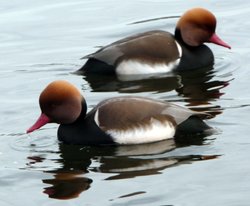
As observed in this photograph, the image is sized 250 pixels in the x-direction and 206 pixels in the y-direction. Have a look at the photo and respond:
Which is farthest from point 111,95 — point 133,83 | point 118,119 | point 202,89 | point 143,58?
point 118,119

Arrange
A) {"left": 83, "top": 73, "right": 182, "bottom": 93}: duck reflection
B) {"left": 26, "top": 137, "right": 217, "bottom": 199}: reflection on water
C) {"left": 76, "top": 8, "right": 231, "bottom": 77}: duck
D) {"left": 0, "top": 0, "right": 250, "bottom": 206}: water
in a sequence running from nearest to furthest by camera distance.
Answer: {"left": 0, "top": 0, "right": 250, "bottom": 206}: water, {"left": 26, "top": 137, "right": 217, "bottom": 199}: reflection on water, {"left": 83, "top": 73, "right": 182, "bottom": 93}: duck reflection, {"left": 76, "top": 8, "right": 231, "bottom": 77}: duck

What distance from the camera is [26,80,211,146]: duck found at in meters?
9.73

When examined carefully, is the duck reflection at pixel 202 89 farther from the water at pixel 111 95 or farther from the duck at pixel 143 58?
the duck at pixel 143 58

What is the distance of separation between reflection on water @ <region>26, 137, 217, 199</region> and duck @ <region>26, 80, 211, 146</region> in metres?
0.09

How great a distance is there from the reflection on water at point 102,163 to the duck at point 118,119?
9cm

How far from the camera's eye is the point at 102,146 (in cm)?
981

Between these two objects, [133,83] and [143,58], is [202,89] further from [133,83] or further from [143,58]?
[143,58]

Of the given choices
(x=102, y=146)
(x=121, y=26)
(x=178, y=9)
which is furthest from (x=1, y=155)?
(x=178, y=9)

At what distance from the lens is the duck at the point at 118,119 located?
9.73 meters

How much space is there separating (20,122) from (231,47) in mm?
4337

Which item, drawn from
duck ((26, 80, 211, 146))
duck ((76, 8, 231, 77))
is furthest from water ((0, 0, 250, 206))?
duck ((76, 8, 231, 77))

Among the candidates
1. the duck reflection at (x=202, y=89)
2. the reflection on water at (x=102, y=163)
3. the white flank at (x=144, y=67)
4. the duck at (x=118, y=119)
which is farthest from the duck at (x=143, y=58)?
the reflection on water at (x=102, y=163)

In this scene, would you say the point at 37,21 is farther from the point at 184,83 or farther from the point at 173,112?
the point at 173,112

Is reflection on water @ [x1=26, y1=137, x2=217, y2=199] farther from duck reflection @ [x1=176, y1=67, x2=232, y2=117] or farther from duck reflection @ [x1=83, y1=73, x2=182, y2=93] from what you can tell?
duck reflection @ [x1=83, y1=73, x2=182, y2=93]
